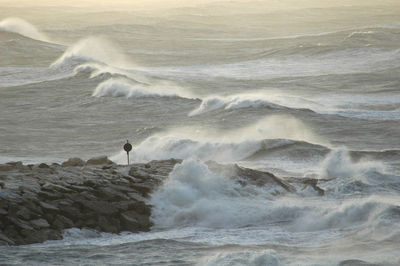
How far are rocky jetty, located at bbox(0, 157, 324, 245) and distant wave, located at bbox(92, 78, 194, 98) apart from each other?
16027mm

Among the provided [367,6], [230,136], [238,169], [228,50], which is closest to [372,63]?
[228,50]

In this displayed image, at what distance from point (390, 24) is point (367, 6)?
113 feet

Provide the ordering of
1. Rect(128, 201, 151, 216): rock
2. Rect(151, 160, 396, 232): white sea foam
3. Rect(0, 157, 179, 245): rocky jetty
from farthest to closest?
Rect(128, 201, 151, 216): rock, Rect(151, 160, 396, 232): white sea foam, Rect(0, 157, 179, 245): rocky jetty

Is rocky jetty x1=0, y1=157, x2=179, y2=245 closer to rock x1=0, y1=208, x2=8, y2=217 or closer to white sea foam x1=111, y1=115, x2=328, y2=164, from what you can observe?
rock x1=0, y1=208, x2=8, y2=217

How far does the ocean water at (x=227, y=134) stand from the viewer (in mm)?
10672

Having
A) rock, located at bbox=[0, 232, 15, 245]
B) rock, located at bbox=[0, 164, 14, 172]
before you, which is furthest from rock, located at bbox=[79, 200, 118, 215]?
rock, located at bbox=[0, 164, 14, 172]

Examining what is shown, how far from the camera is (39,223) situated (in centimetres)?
1127

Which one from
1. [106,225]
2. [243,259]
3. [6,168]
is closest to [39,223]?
[106,225]

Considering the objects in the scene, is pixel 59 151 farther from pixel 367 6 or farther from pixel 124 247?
pixel 367 6

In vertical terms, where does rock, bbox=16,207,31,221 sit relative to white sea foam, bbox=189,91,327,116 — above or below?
below

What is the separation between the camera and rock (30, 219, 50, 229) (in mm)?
11203

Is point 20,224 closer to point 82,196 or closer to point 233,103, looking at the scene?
point 82,196

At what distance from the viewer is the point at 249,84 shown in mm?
34438

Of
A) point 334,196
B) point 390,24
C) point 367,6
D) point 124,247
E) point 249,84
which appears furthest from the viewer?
point 367,6
